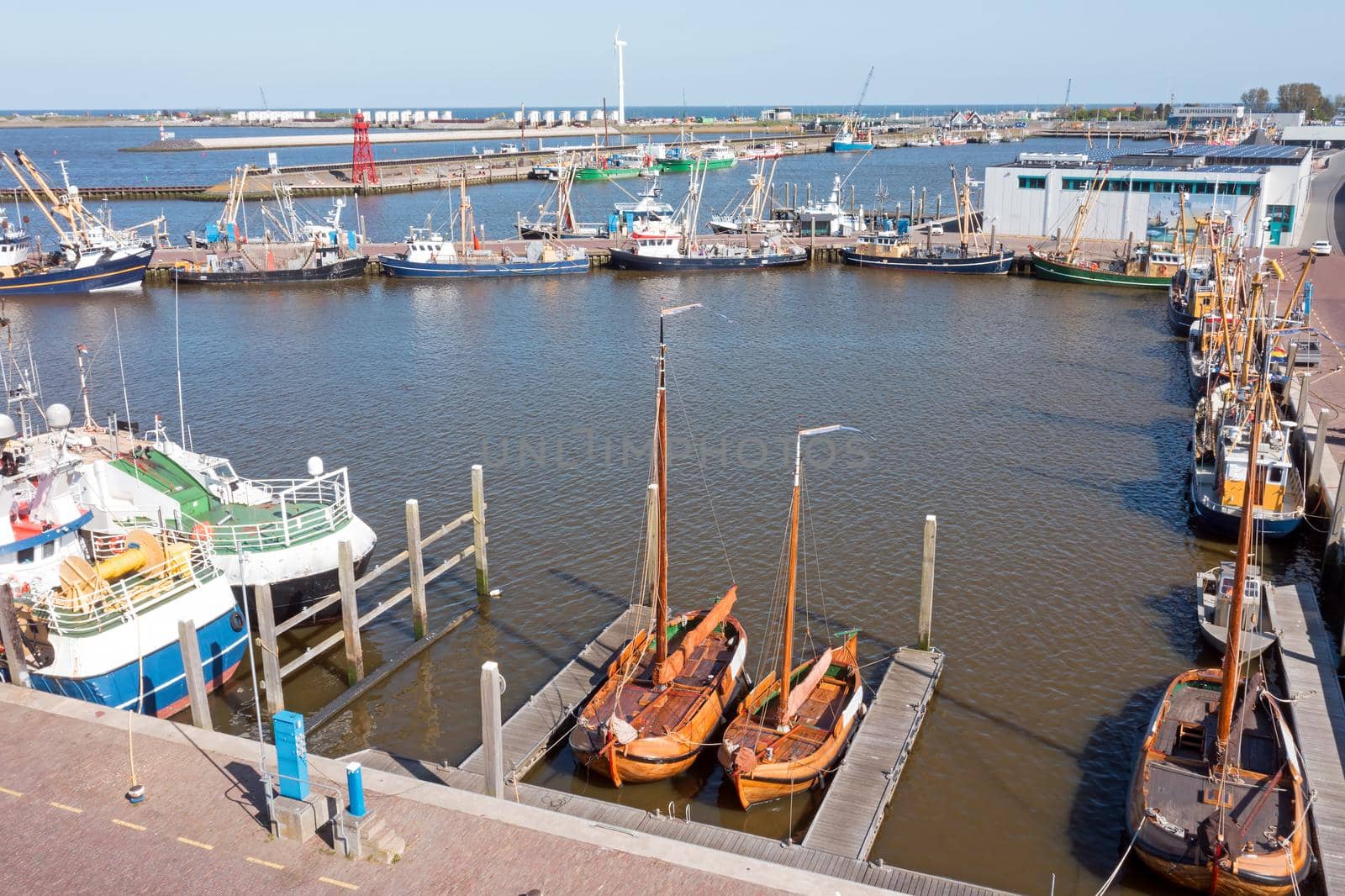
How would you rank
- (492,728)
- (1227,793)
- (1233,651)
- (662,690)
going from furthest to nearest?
(662,690) → (1233,651) → (1227,793) → (492,728)

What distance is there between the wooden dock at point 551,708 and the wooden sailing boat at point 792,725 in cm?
405

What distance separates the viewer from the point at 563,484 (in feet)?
131

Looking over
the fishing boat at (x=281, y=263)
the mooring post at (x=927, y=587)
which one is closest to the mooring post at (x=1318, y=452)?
the mooring post at (x=927, y=587)

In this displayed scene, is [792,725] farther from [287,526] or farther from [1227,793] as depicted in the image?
[287,526]

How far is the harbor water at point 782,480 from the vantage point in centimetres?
2430

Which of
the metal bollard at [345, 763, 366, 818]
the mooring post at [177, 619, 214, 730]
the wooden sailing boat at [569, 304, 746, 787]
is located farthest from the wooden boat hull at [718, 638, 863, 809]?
the mooring post at [177, 619, 214, 730]

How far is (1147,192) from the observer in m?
87.9

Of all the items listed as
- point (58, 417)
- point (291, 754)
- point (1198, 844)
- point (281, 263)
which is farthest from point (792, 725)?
point (281, 263)

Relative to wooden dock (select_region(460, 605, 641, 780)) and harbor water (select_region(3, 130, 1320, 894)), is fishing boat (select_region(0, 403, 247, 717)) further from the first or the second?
wooden dock (select_region(460, 605, 641, 780))

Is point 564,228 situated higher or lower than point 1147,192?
lower

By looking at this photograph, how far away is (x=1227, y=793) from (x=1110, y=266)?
67360mm

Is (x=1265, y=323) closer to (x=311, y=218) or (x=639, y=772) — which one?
(x=639, y=772)

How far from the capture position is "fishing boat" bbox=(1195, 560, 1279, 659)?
86.5 feet

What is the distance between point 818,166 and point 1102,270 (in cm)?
11930
